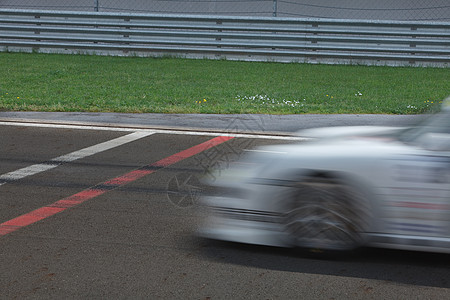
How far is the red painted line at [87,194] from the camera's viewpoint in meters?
5.55

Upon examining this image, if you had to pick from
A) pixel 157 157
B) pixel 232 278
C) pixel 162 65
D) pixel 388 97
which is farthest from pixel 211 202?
pixel 162 65

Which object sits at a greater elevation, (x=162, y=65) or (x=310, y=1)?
(x=310, y=1)

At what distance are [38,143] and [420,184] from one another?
578 cm

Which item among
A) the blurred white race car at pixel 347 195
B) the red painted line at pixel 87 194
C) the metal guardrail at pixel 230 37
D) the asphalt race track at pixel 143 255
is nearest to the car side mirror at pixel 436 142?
the blurred white race car at pixel 347 195

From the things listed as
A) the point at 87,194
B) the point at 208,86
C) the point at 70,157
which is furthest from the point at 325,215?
the point at 208,86

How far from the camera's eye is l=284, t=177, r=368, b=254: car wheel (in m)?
4.59

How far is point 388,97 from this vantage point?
41.2 ft

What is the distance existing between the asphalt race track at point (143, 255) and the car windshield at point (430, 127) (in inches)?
33.4

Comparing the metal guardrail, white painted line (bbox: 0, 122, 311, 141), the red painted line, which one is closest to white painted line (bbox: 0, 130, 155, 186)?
white painted line (bbox: 0, 122, 311, 141)

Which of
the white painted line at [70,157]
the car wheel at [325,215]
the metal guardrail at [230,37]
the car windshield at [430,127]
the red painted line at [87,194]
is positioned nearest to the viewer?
the car wheel at [325,215]

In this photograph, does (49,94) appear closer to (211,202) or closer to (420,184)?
(211,202)

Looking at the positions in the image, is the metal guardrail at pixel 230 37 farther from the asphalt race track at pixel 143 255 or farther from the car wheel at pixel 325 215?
the car wheel at pixel 325 215

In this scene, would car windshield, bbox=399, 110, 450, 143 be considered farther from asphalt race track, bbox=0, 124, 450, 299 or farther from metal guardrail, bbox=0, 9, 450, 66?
metal guardrail, bbox=0, 9, 450, 66

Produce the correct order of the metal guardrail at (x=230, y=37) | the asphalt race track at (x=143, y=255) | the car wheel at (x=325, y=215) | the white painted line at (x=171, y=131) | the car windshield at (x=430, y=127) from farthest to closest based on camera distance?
the metal guardrail at (x=230, y=37) → the white painted line at (x=171, y=131) → the car windshield at (x=430, y=127) → the car wheel at (x=325, y=215) → the asphalt race track at (x=143, y=255)
